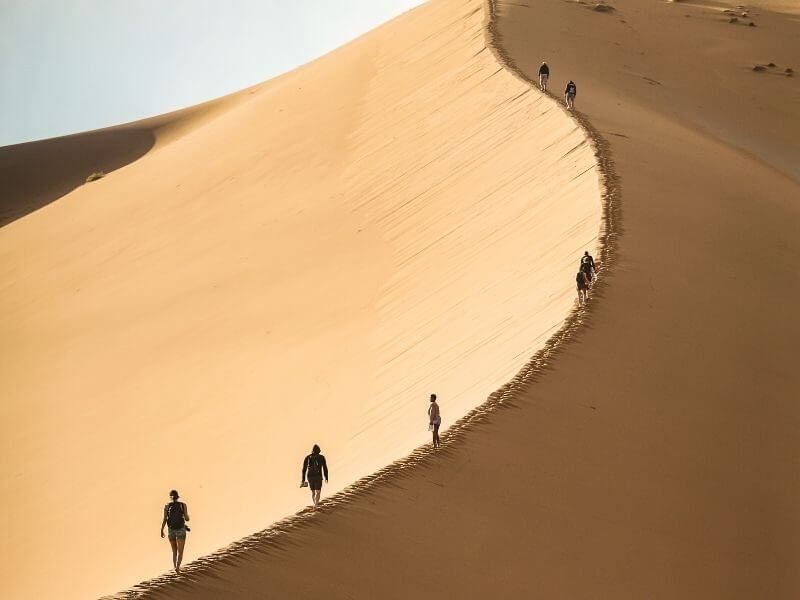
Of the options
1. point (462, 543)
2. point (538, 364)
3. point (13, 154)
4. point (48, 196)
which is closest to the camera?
point (462, 543)

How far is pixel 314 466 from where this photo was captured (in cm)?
1106

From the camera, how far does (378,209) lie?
25078mm

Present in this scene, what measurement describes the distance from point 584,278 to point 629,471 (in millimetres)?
3450

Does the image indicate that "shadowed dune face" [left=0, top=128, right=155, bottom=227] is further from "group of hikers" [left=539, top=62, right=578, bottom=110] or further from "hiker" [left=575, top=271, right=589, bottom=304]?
"hiker" [left=575, top=271, right=589, bottom=304]

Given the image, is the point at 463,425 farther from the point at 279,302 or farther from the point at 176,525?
the point at 279,302

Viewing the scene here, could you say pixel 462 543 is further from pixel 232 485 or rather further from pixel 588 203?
pixel 588 203

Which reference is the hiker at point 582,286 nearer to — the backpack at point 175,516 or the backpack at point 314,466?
the backpack at point 314,466

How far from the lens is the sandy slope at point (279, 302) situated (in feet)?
50.4

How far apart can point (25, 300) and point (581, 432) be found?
65.4 feet

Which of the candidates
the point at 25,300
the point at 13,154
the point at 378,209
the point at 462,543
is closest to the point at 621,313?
the point at 462,543

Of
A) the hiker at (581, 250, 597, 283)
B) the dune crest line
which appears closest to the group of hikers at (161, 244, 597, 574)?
the dune crest line

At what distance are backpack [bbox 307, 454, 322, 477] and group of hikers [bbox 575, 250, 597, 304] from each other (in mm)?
4521

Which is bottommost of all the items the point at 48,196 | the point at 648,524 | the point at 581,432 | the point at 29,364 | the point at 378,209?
the point at 648,524

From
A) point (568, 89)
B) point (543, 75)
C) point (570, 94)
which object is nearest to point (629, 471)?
point (570, 94)
